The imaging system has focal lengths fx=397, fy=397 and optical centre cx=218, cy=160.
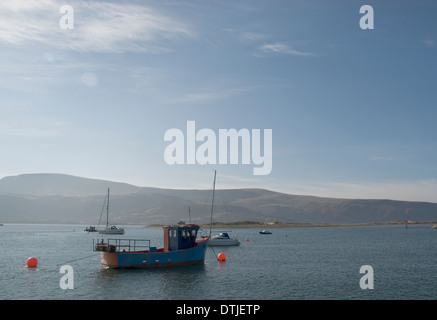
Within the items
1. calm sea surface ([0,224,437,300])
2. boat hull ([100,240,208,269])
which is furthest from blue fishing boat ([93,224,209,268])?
calm sea surface ([0,224,437,300])

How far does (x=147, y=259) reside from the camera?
49.2 meters

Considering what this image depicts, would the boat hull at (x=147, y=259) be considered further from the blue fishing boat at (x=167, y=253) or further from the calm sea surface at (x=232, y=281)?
the calm sea surface at (x=232, y=281)

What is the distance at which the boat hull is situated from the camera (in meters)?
48.8

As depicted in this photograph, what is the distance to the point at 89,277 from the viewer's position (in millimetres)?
45375

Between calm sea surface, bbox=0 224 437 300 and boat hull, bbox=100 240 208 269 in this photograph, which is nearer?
calm sea surface, bbox=0 224 437 300

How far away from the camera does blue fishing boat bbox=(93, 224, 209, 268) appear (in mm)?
48875

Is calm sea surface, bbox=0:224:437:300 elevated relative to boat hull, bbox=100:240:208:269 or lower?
lower

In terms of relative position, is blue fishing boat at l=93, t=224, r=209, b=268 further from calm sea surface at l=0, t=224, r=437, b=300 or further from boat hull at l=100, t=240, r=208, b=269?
calm sea surface at l=0, t=224, r=437, b=300

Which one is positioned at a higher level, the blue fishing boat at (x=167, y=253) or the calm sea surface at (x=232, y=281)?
the blue fishing boat at (x=167, y=253)

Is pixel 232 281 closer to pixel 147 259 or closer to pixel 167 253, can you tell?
pixel 167 253

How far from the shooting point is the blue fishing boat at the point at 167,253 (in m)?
48.9

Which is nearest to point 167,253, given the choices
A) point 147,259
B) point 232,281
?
point 147,259

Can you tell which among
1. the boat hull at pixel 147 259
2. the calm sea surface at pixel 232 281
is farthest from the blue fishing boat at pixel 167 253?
the calm sea surface at pixel 232 281
